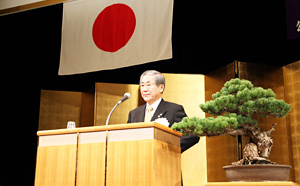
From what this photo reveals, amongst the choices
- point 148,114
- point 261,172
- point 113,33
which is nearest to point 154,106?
point 148,114

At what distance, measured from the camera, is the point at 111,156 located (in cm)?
222

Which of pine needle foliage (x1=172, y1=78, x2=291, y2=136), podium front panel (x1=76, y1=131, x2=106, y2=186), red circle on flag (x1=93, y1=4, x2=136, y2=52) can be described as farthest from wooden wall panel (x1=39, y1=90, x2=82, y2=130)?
pine needle foliage (x1=172, y1=78, x2=291, y2=136)

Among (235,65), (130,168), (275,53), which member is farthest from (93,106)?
(130,168)

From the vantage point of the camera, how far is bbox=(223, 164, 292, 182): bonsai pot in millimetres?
1917

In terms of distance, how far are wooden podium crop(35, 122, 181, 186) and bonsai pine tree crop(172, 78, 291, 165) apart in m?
0.20

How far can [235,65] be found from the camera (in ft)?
15.1

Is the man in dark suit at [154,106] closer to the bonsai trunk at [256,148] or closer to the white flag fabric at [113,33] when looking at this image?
the bonsai trunk at [256,148]

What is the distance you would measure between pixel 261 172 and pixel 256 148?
0.19 meters

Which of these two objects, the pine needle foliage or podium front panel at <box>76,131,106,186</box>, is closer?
the pine needle foliage

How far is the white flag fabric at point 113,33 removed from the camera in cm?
409

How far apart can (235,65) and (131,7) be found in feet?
4.85

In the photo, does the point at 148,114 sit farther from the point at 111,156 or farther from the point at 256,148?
the point at 256,148

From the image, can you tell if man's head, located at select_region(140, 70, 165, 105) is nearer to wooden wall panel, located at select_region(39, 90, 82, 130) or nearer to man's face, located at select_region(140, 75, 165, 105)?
man's face, located at select_region(140, 75, 165, 105)

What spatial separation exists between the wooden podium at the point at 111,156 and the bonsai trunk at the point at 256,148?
16.7 inches
